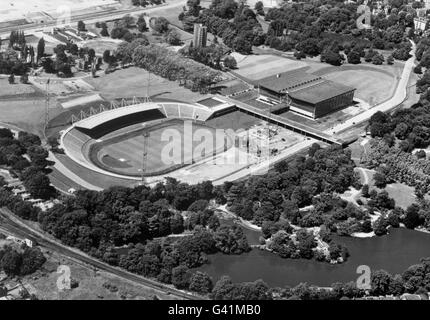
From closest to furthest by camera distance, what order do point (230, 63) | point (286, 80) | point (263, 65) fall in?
point (286, 80)
point (230, 63)
point (263, 65)

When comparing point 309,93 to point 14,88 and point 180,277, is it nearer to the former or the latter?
point 14,88

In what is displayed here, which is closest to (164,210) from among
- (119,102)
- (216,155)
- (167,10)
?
(216,155)

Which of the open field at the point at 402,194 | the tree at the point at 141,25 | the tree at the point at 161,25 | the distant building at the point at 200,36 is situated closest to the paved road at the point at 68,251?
the open field at the point at 402,194

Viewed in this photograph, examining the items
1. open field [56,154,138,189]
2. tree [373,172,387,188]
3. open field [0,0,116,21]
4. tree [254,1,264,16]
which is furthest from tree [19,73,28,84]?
tree [254,1,264,16]

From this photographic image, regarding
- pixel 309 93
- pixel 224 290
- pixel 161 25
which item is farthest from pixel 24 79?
pixel 224 290

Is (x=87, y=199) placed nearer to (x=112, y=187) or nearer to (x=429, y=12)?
(x=112, y=187)

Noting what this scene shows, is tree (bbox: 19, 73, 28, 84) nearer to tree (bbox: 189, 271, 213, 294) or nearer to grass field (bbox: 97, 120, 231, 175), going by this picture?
Result: grass field (bbox: 97, 120, 231, 175)

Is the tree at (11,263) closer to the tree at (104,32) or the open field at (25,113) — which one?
the open field at (25,113)
